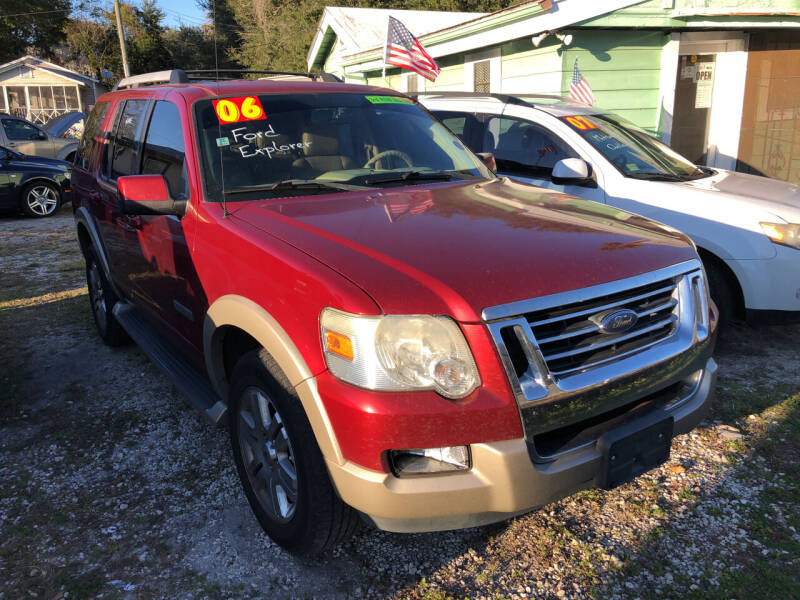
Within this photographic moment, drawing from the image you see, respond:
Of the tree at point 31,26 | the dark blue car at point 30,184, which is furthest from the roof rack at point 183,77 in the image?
the tree at point 31,26

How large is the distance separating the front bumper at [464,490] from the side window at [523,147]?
3.75 metres

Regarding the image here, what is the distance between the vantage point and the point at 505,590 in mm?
2432

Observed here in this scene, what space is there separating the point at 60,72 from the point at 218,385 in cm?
3472

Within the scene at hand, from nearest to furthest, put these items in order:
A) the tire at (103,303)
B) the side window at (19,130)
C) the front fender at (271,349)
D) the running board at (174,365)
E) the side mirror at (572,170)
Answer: the front fender at (271,349) < the running board at (174,365) < the side mirror at (572,170) < the tire at (103,303) < the side window at (19,130)

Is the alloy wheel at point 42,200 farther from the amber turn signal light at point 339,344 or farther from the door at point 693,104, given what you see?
the amber turn signal light at point 339,344

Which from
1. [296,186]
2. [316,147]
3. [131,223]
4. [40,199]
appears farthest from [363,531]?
[40,199]

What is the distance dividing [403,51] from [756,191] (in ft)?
19.3

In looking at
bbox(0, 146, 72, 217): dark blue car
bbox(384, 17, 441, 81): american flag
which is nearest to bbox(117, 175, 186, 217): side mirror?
bbox(384, 17, 441, 81): american flag

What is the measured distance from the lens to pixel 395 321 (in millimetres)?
2006

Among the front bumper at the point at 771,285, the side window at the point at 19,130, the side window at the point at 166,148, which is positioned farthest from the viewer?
the side window at the point at 19,130

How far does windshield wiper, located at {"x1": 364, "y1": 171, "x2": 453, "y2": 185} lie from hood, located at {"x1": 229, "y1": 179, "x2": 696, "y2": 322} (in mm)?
165

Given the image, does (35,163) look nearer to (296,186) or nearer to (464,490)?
(296,186)

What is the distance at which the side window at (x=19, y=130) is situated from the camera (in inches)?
590

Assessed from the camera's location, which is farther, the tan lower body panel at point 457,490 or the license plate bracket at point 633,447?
the license plate bracket at point 633,447
